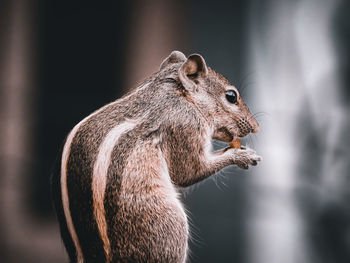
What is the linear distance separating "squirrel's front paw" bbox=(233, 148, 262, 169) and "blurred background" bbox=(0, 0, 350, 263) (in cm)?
68

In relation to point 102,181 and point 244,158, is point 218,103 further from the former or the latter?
point 102,181

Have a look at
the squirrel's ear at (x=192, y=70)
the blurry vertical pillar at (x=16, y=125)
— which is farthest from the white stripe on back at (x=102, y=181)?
the blurry vertical pillar at (x=16, y=125)

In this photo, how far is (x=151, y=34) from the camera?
1.83m

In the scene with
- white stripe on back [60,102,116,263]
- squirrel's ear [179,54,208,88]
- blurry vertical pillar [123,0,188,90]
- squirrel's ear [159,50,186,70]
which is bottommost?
white stripe on back [60,102,116,263]

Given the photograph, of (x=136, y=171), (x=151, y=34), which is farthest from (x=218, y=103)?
(x=151, y=34)

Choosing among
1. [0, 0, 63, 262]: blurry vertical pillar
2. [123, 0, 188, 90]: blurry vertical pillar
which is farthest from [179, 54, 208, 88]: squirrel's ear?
[0, 0, 63, 262]: blurry vertical pillar

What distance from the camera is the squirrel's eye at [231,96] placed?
23.1 inches

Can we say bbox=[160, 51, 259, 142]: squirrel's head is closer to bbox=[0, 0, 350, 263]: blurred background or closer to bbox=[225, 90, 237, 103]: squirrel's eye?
bbox=[225, 90, 237, 103]: squirrel's eye

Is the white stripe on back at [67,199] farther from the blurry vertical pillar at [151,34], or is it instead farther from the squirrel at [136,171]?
the blurry vertical pillar at [151,34]

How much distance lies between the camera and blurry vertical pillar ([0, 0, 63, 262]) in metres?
1.93

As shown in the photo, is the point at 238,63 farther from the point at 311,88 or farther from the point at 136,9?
the point at 136,9

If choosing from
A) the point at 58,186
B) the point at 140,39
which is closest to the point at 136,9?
the point at 140,39

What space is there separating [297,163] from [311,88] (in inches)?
11.2

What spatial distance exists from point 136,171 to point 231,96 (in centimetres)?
19
